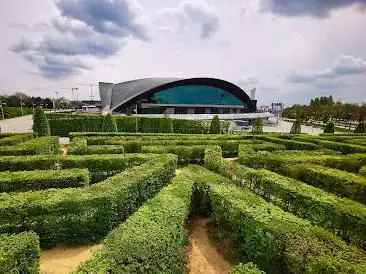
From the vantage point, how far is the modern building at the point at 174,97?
81.6 meters

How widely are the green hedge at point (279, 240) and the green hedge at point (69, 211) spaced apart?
352 centimetres

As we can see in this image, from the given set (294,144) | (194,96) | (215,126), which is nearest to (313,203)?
(294,144)

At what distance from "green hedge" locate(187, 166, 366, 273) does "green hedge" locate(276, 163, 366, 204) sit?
4825 millimetres

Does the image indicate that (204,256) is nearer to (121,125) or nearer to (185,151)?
(185,151)

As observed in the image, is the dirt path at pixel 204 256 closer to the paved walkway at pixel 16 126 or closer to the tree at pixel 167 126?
the tree at pixel 167 126

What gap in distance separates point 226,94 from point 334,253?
3559 inches

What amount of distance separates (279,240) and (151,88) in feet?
249

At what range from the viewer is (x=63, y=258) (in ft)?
27.9

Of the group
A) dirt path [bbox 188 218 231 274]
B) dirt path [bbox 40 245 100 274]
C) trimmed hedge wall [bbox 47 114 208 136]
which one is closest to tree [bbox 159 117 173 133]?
trimmed hedge wall [bbox 47 114 208 136]

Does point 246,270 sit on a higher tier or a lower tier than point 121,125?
lower

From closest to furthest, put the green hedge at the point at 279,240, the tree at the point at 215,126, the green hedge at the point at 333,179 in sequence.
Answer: the green hedge at the point at 279,240 → the green hedge at the point at 333,179 → the tree at the point at 215,126

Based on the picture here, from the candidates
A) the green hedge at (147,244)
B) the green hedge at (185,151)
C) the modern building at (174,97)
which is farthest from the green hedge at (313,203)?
the modern building at (174,97)

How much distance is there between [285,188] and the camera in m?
10.3

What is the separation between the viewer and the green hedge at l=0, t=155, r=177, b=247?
27.6 ft
